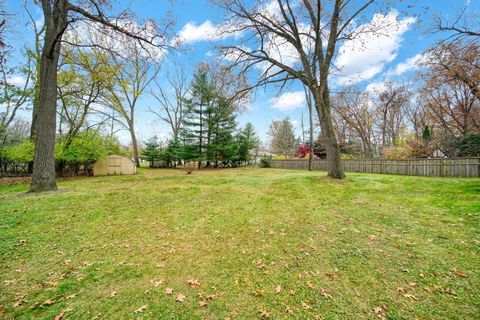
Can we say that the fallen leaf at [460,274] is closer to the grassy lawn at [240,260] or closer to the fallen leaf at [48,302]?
the grassy lawn at [240,260]

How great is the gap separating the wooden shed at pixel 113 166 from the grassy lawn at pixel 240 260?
9717mm

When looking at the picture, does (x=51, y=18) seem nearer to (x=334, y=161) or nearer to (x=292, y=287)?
(x=292, y=287)

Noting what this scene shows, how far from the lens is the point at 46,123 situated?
6.63m

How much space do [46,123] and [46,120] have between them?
4.1 inches

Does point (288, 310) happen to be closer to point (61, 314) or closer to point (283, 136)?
point (61, 314)

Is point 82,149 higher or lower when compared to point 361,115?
lower

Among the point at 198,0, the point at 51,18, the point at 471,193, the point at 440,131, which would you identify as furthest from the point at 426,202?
the point at 440,131

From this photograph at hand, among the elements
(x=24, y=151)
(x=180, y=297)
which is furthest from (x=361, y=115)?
(x=24, y=151)

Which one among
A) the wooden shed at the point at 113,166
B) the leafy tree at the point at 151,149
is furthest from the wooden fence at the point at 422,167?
the leafy tree at the point at 151,149

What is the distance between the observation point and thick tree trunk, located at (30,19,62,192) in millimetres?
6547

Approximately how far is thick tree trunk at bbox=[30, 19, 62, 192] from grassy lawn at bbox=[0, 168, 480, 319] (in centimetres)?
123

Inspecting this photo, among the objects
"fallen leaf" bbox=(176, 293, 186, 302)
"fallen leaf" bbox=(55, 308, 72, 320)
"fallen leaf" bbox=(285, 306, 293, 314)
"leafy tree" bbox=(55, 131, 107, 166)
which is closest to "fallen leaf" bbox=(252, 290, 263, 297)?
"fallen leaf" bbox=(285, 306, 293, 314)

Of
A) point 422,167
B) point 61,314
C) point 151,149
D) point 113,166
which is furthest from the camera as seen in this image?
point 151,149

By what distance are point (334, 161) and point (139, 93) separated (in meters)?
21.3
